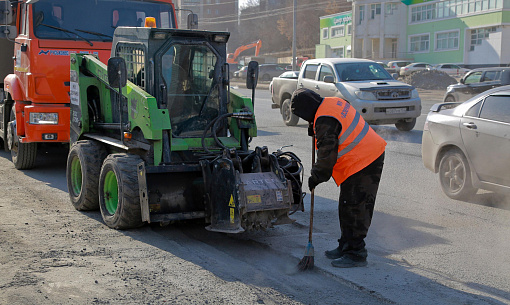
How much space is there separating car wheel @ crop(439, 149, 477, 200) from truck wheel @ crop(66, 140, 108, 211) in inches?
A: 184

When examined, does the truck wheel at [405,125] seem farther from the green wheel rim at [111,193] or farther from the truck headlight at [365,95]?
the green wheel rim at [111,193]

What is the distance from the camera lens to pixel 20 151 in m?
10.6

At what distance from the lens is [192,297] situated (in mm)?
4930

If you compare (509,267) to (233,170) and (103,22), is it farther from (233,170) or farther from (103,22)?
(103,22)

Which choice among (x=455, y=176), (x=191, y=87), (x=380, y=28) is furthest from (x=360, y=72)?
(x=380, y=28)

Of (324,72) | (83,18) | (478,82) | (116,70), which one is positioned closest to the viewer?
(116,70)

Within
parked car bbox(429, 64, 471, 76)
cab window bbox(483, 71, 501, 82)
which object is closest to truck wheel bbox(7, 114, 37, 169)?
cab window bbox(483, 71, 501, 82)

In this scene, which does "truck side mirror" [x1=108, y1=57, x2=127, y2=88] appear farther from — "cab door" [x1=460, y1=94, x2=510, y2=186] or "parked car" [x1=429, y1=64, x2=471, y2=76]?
"parked car" [x1=429, y1=64, x2=471, y2=76]

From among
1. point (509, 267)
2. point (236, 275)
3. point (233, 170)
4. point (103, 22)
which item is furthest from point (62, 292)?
point (103, 22)

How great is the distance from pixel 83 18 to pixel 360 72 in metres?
8.34

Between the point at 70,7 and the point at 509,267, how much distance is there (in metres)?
7.53

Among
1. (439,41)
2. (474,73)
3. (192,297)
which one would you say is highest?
(439,41)

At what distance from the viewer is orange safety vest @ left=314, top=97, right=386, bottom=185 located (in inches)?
220

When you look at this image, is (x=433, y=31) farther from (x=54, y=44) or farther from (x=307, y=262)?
(x=307, y=262)
